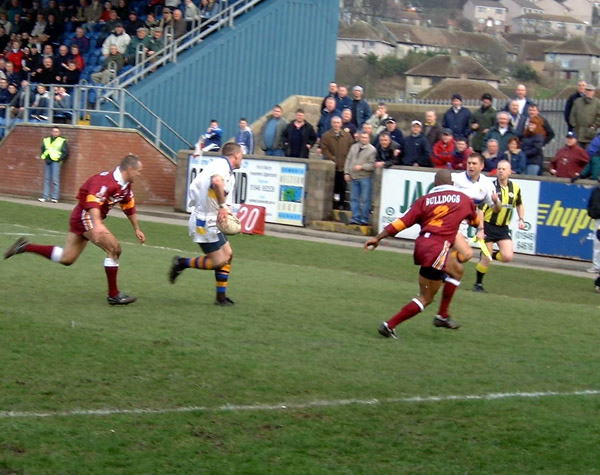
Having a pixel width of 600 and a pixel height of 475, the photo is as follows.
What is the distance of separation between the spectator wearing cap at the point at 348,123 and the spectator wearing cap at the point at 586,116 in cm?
487

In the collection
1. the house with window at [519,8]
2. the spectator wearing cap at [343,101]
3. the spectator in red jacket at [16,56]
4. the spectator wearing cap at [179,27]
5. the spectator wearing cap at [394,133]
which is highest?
the house with window at [519,8]

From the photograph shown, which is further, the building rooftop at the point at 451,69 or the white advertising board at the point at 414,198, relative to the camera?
the building rooftop at the point at 451,69

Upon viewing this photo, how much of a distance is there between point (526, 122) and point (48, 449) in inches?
660

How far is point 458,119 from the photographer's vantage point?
22938 mm

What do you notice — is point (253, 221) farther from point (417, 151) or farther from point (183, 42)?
point (183, 42)

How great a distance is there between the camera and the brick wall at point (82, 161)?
2767cm

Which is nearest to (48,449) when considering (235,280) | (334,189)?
(235,280)

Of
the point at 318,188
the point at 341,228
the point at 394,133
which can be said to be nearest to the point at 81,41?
the point at 318,188

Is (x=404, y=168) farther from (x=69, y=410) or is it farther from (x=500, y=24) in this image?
(x=500, y=24)

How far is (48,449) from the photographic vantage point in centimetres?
666

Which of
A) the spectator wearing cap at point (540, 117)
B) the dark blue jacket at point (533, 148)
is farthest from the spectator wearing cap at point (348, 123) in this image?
the dark blue jacket at point (533, 148)

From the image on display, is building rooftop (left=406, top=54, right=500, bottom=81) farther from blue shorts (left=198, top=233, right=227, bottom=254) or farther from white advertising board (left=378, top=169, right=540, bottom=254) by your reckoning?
blue shorts (left=198, top=233, right=227, bottom=254)

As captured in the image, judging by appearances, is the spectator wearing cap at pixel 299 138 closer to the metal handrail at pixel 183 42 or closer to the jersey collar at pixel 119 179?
the metal handrail at pixel 183 42

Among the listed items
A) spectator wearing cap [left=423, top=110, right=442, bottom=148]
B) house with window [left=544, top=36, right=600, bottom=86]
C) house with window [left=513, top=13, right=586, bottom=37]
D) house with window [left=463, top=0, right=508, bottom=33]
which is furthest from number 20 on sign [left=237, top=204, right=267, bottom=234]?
house with window [left=513, top=13, right=586, bottom=37]
